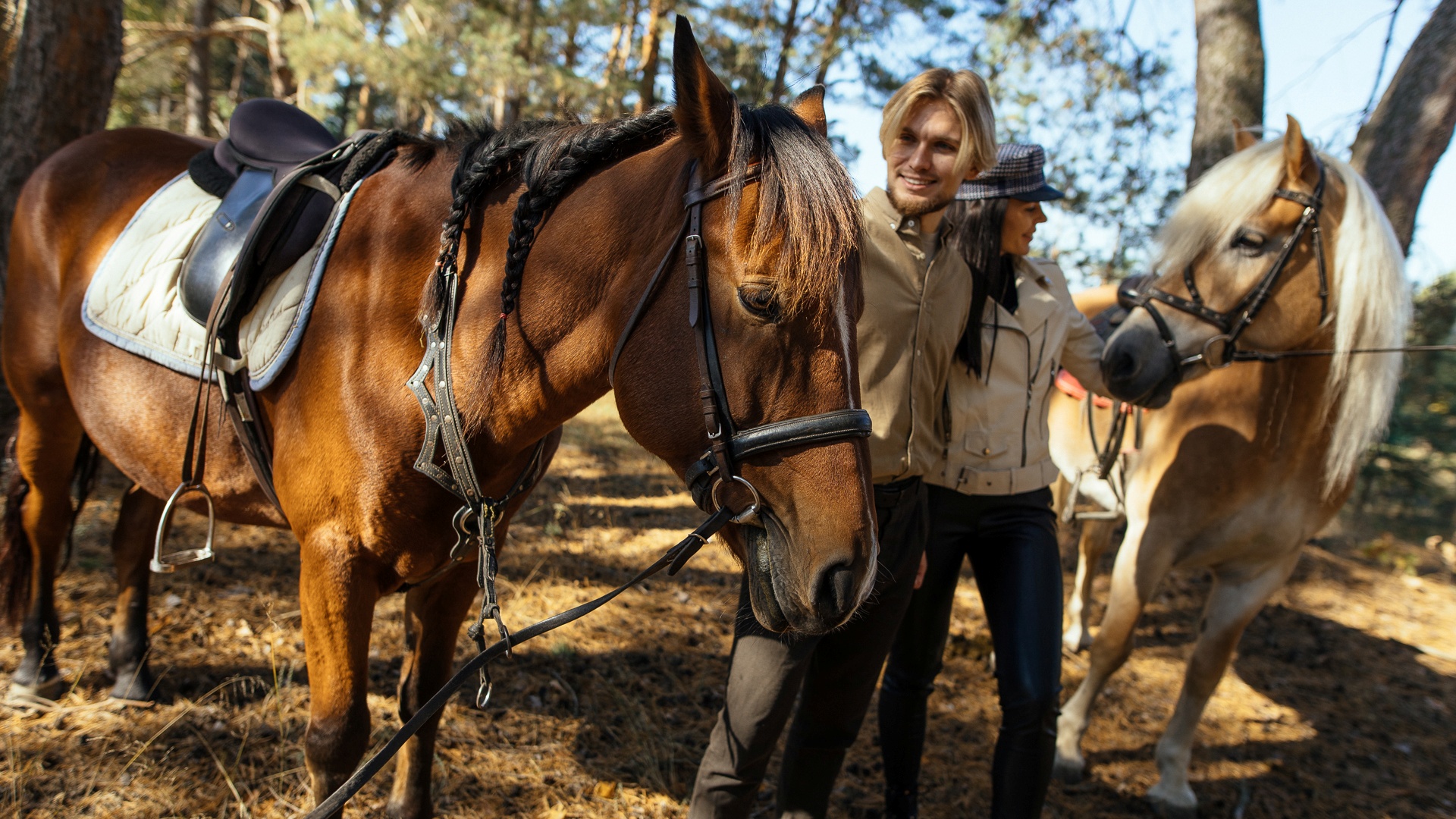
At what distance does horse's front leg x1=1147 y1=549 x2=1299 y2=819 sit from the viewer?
3.38 meters

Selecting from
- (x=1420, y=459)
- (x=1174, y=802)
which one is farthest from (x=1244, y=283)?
(x=1420, y=459)

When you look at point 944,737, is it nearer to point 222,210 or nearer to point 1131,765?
point 1131,765

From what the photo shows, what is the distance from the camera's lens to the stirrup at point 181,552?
2.17 metres

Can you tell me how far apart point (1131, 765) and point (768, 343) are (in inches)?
140

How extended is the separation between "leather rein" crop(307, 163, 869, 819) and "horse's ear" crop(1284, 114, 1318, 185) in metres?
2.79

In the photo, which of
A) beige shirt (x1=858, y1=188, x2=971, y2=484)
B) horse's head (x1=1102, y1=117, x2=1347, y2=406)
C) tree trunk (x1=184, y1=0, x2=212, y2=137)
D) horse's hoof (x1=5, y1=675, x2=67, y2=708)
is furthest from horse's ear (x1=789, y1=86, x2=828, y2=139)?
tree trunk (x1=184, y1=0, x2=212, y2=137)

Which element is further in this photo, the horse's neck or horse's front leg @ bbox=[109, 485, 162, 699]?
horse's front leg @ bbox=[109, 485, 162, 699]

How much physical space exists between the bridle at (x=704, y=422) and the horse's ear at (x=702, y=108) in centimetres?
4

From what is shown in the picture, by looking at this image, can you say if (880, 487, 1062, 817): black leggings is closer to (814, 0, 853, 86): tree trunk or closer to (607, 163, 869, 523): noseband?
(607, 163, 869, 523): noseband

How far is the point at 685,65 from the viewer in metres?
1.40

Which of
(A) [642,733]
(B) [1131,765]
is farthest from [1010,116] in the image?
(A) [642,733]

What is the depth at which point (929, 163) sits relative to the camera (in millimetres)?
2125

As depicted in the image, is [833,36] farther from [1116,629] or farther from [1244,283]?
[1116,629]

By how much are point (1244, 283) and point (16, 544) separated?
5.10 metres
